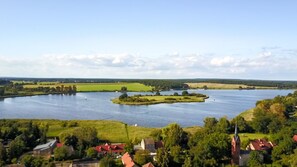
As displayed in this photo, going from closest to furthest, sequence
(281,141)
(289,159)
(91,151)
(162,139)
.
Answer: (289,159), (91,151), (281,141), (162,139)

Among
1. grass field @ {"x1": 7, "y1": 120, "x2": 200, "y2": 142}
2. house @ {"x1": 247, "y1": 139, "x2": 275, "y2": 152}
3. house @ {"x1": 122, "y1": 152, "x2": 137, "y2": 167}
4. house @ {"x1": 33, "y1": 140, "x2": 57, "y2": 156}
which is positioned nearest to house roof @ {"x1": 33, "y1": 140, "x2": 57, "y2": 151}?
house @ {"x1": 33, "y1": 140, "x2": 57, "y2": 156}

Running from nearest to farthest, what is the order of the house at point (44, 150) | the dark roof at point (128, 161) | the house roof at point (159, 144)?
the dark roof at point (128, 161), the house at point (44, 150), the house roof at point (159, 144)

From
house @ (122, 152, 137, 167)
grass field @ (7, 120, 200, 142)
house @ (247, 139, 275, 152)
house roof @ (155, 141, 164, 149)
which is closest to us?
house @ (122, 152, 137, 167)

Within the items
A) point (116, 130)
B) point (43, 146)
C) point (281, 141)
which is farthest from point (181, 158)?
point (116, 130)

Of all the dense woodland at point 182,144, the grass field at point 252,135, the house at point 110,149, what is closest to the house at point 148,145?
the dense woodland at point 182,144

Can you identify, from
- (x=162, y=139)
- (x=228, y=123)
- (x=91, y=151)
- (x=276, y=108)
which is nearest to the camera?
(x=91, y=151)

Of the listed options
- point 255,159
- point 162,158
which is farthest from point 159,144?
point 255,159

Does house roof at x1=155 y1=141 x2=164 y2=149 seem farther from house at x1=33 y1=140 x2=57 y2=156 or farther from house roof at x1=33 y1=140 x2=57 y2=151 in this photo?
house roof at x1=33 y1=140 x2=57 y2=151

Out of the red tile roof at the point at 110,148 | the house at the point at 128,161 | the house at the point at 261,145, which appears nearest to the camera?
the house at the point at 128,161

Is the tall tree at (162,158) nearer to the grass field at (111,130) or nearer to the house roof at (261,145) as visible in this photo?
the house roof at (261,145)

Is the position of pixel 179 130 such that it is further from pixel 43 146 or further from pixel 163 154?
pixel 43 146

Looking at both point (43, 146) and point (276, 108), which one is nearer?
point (43, 146)
